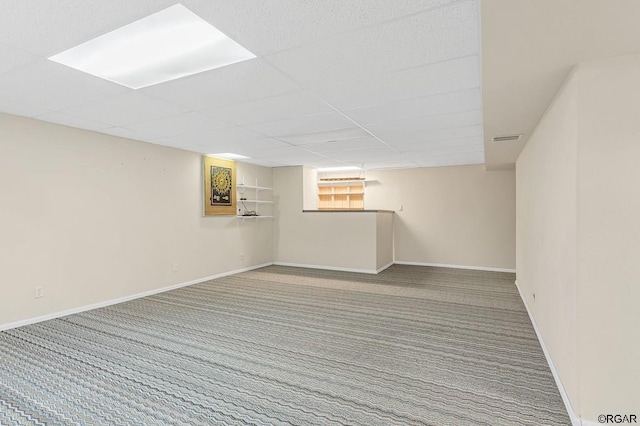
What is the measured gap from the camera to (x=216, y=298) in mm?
4641

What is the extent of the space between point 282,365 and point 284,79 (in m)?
2.31

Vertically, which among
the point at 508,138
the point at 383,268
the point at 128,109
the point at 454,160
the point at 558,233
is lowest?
the point at 383,268

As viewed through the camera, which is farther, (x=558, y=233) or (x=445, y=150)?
(x=445, y=150)

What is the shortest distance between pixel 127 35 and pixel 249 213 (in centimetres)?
502

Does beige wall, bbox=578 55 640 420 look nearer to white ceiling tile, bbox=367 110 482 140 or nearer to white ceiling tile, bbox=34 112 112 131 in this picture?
white ceiling tile, bbox=367 110 482 140

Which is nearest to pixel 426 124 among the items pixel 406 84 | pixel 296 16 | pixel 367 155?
pixel 406 84

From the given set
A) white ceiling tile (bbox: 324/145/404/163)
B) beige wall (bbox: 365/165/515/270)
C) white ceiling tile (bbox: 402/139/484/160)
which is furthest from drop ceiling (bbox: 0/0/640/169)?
beige wall (bbox: 365/165/515/270)

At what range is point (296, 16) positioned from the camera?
170 cm

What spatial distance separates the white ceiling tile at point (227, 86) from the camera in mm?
2387

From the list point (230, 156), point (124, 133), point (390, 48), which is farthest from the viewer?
point (230, 156)

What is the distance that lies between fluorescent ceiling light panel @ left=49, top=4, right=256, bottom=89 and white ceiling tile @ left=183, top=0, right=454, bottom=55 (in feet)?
0.53

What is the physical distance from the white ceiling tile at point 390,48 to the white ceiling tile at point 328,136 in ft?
5.45

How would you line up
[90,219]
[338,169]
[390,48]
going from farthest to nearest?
[338,169]
[90,219]
[390,48]

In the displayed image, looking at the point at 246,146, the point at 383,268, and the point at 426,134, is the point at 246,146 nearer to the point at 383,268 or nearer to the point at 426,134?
the point at 426,134
